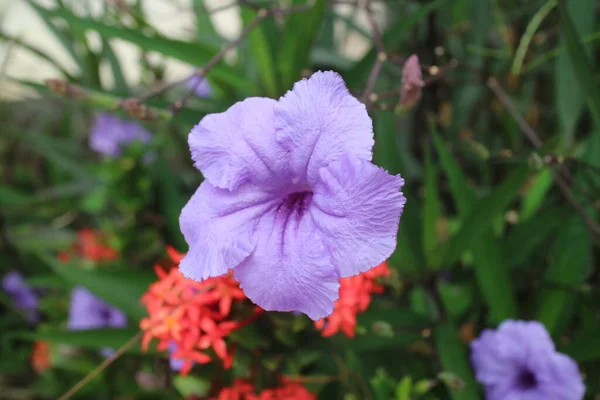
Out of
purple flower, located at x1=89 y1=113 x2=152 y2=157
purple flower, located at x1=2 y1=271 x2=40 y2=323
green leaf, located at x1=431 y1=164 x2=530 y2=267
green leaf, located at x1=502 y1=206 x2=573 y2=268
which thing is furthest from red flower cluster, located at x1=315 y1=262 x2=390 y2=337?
purple flower, located at x1=2 y1=271 x2=40 y2=323

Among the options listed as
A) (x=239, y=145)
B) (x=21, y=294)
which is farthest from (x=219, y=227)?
(x=21, y=294)

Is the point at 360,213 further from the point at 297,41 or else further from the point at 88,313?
the point at 88,313

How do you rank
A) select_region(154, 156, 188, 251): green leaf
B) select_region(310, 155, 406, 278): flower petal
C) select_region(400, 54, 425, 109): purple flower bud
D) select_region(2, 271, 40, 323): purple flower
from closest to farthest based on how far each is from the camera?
select_region(310, 155, 406, 278): flower petal < select_region(400, 54, 425, 109): purple flower bud < select_region(154, 156, 188, 251): green leaf < select_region(2, 271, 40, 323): purple flower

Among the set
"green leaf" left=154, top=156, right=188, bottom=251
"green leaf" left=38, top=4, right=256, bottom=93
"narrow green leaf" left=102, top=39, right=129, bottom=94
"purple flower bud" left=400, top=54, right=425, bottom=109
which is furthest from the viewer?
"narrow green leaf" left=102, top=39, right=129, bottom=94

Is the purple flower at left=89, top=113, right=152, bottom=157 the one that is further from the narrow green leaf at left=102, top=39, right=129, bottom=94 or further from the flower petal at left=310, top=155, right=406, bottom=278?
the flower petal at left=310, top=155, right=406, bottom=278

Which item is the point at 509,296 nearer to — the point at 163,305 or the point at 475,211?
the point at 475,211

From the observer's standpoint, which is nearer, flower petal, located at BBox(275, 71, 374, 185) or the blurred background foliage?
flower petal, located at BBox(275, 71, 374, 185)
